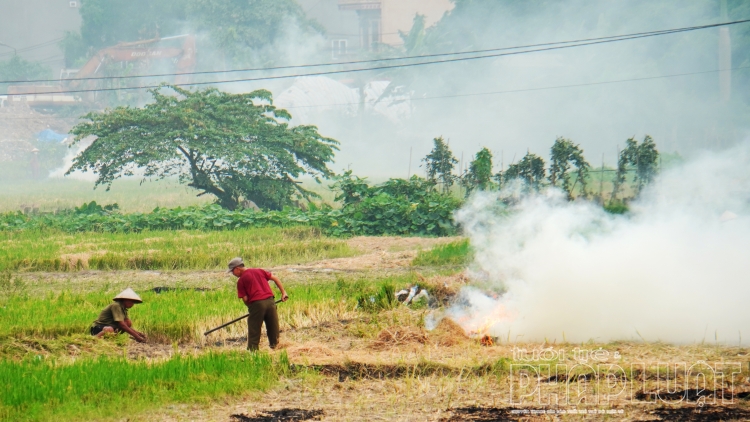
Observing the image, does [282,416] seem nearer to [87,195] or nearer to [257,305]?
[257,305]

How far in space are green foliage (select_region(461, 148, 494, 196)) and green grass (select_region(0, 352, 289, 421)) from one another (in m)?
16.3

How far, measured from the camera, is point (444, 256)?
16.7m

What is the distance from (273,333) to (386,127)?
4371 cm

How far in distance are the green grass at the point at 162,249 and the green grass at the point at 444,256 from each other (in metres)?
2.41

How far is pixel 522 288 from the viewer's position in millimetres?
10969

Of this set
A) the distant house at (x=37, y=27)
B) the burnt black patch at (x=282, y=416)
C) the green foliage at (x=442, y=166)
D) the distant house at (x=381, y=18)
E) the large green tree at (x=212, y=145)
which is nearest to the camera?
the burnt black patch at (x=282, y=416)

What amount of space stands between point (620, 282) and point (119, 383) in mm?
6326

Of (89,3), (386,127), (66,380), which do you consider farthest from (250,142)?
(89,3)

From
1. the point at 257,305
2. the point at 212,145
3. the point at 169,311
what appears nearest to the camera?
the point at 257,305

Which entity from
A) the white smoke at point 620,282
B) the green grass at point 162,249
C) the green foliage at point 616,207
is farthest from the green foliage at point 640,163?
the white smoke at point 620,282

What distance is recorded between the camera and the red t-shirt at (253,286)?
9.54 meters

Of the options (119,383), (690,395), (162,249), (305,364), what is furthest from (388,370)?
(162,249)

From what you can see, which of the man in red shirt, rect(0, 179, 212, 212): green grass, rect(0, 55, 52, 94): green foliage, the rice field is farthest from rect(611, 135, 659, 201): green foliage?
rect(0, 55, 52, 94): green foliage

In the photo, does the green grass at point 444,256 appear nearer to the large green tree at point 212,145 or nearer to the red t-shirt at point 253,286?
the red t-shirt at point 253,286
